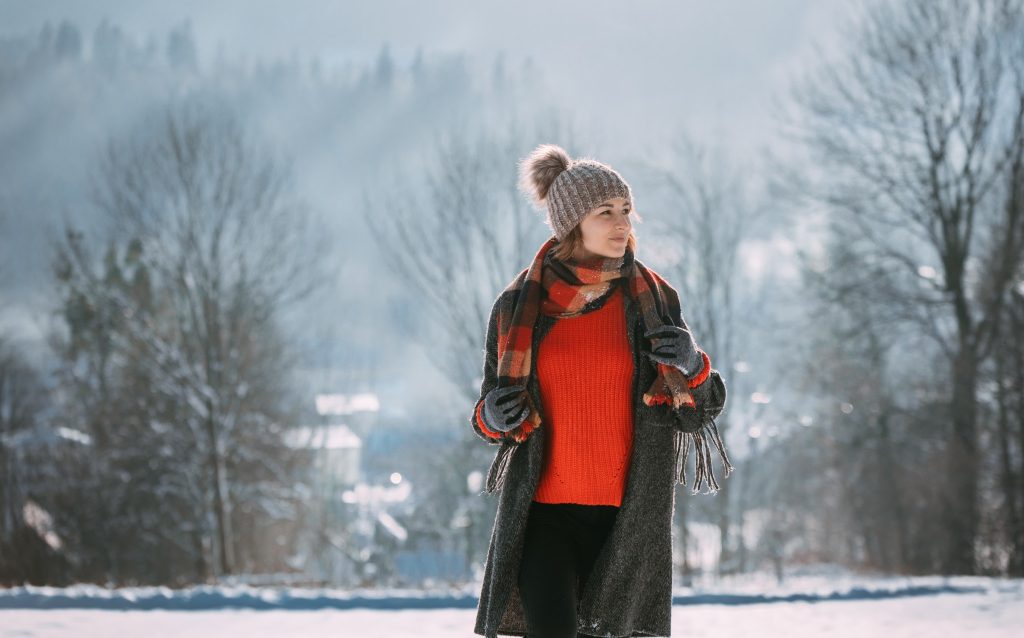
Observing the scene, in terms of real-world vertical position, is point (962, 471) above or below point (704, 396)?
above

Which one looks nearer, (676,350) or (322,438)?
(676,350)

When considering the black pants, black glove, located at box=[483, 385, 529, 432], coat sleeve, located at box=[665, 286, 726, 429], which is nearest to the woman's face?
coat sleeve, located at box=[665, 286, 726, 429]

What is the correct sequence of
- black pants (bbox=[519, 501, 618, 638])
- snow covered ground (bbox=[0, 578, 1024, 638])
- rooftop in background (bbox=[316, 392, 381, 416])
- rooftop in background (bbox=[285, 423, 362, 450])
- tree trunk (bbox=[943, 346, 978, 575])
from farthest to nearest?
rooftop in background (bbox=[316, 392, 381, 416])
rooftop in background (bbox=[285, 423, 362, 450])
tree trunk (bbox=[943, 346, 978, 575])
snow covered ground (bbox=[0, 578, 1024, 638])
black pants (bbox=[519, 501, 618, 638])

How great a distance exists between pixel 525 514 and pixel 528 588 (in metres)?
0.17

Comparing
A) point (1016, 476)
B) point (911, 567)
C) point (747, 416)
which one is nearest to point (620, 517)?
point (1016, 476)

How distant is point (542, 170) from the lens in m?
2.74

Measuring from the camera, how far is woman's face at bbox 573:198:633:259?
2529mm

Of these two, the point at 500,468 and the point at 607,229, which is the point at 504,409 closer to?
the point at 500,468

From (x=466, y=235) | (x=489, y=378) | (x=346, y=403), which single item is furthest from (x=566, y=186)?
(x=346, y=403)

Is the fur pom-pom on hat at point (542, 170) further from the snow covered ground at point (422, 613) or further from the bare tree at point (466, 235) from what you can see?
the bare tree at point (466, 235)

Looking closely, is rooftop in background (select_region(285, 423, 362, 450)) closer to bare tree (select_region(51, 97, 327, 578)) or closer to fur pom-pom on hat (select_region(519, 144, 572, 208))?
bare tree (select_region(51, 97, 327, 578))

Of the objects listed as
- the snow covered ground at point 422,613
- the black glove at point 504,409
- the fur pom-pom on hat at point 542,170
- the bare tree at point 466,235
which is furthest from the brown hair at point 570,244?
the bare tree at point 466,235

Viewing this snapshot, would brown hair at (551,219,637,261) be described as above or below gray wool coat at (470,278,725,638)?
above

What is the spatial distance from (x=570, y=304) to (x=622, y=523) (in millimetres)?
541
